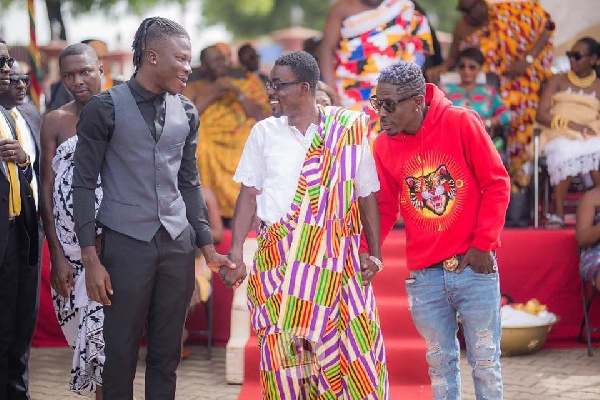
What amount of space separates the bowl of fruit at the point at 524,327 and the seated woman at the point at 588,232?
46 cm

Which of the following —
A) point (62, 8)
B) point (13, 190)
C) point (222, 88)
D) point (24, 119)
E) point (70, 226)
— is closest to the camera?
point (13, 190)

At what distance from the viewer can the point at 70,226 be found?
5.09m

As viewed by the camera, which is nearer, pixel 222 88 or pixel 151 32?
pixel 151 32

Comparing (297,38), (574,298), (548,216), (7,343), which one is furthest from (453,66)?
(297,38)

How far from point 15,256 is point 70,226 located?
0.33 meters

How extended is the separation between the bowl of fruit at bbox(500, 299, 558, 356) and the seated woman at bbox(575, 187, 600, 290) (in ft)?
1.51

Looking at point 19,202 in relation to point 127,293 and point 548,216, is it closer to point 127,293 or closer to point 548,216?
point 127,293

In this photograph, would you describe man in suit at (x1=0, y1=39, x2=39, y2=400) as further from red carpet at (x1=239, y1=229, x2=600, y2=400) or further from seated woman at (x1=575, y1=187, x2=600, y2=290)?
seated woman at (x1=575, y1=187, x2=600, y2=290)

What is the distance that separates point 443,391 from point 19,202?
2.44 meters

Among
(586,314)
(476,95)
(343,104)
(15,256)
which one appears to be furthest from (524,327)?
(15,256)

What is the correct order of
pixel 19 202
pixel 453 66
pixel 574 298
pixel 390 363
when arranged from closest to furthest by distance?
pixel 19 202 → pixel 390 363 → pixel 574 298 → pixel 453 66

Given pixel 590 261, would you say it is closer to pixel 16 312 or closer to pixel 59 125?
pixel 59 125

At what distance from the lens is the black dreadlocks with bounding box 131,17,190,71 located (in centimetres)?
403

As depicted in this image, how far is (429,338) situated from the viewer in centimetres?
464
